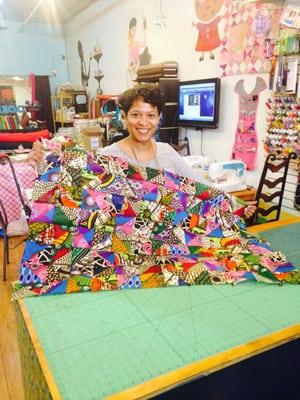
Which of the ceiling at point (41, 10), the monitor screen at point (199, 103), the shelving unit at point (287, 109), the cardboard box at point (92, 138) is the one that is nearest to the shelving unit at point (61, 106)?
the ceiling at point (41, 10)

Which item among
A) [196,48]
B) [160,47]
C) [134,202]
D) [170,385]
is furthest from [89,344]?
[160,47]

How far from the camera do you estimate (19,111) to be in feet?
25.3

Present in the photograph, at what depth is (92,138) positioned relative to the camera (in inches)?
171

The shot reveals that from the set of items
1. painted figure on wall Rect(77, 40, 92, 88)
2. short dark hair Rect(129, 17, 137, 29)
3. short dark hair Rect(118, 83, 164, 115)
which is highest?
short dark hair Rect(129, 17, 137, 29)

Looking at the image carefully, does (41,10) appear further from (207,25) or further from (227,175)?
(227,175)

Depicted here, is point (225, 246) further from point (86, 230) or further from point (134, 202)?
point (86, 230)

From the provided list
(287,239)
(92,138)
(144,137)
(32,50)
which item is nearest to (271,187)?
(287,239)

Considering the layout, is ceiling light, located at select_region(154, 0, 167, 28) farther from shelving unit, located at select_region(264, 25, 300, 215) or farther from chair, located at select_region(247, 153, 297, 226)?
chair, located at select_region(247, 153, 297, 226)

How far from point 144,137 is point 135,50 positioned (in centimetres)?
357

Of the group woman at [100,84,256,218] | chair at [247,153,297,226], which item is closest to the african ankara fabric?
woman at [100,84,256,218]

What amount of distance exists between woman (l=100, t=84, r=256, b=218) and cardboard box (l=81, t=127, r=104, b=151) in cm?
266

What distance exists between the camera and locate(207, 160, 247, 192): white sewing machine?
8.73ft

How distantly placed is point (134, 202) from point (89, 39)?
19.0 feet

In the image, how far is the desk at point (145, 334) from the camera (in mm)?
821
